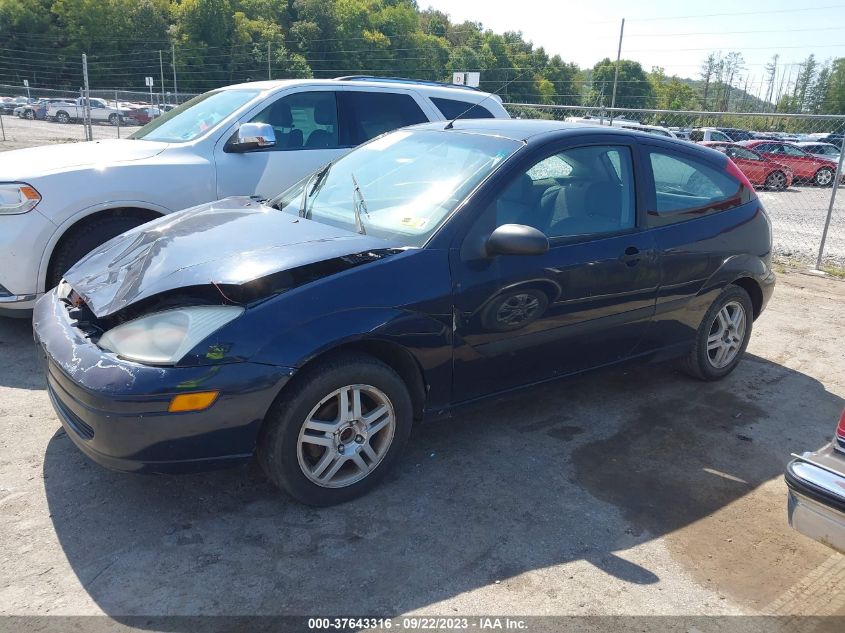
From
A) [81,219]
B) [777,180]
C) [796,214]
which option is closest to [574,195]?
[81,219]

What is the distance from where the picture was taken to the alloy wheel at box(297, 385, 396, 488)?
2.94 metres

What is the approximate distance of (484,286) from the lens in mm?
3301

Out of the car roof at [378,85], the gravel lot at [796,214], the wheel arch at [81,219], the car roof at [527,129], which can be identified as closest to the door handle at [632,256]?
the car roof at [527,129]

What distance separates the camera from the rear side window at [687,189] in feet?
13.6

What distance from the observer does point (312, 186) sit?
4.11 metres

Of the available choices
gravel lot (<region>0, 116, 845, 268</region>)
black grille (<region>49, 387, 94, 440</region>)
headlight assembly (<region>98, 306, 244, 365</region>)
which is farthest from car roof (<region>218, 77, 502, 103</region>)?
gravel lot (<region>0, 116, 845, 268</region>)

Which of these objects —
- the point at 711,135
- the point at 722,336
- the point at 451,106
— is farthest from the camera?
the point at 711,135

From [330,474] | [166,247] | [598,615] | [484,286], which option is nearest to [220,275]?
[166,247]

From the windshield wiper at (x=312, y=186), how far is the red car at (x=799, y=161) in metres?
19.4

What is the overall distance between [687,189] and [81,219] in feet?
13.7

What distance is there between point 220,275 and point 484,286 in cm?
124

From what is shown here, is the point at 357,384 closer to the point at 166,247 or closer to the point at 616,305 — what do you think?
the point at 166,247

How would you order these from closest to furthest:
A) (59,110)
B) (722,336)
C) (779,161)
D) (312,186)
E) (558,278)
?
1. (558,278)
2. (312,186)
3. (722,336)
4. (779,161)
5. (59,110)

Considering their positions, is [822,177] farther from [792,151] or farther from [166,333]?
[166,333]
